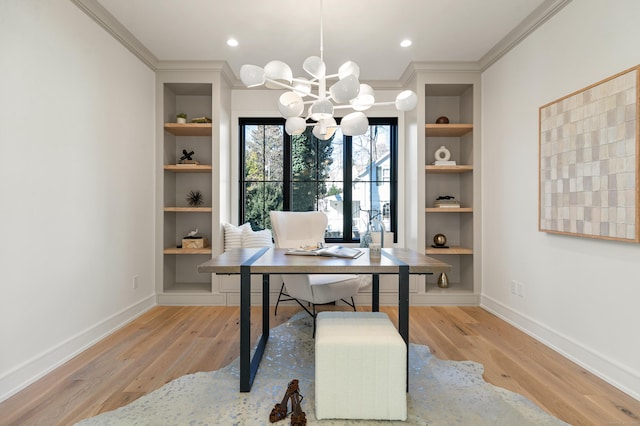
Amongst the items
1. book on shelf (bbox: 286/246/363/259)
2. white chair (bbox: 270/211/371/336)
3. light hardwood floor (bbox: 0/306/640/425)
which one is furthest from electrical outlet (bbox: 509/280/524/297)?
book on shelf (bbox: 286/246/363/259)

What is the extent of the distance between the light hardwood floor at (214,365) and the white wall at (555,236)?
20 centimetres

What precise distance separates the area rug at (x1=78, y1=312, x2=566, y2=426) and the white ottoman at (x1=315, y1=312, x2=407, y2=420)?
0.18 feet

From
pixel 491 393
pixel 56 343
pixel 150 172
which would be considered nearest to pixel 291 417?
pixel 491 393

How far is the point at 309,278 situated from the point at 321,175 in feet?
5.74

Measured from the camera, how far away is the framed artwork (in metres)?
1.88

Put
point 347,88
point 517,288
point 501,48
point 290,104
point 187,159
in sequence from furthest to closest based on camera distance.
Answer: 1. point 187,159
2. point 501,48
3. point 517,288
4. point 290,104
5. point 347,88

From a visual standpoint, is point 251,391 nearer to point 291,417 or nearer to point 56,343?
point 291,417

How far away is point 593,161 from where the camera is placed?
2.12 m

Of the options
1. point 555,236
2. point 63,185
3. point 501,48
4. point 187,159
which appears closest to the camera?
point 63,185

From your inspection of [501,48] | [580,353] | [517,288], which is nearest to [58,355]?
[580,353]

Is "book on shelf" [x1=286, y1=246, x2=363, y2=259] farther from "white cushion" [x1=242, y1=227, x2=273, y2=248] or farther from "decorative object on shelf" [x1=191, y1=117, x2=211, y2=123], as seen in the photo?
"decorative object on shelf" [x1=191, y1=117, x2=211, y2=123]

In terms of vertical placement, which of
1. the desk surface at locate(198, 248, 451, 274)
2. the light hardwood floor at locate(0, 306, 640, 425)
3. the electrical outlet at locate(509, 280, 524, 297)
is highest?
the desk surface at locate(198, 248, 451, 274)

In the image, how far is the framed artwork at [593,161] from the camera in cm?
188

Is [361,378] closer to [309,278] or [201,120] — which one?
[309,278]
